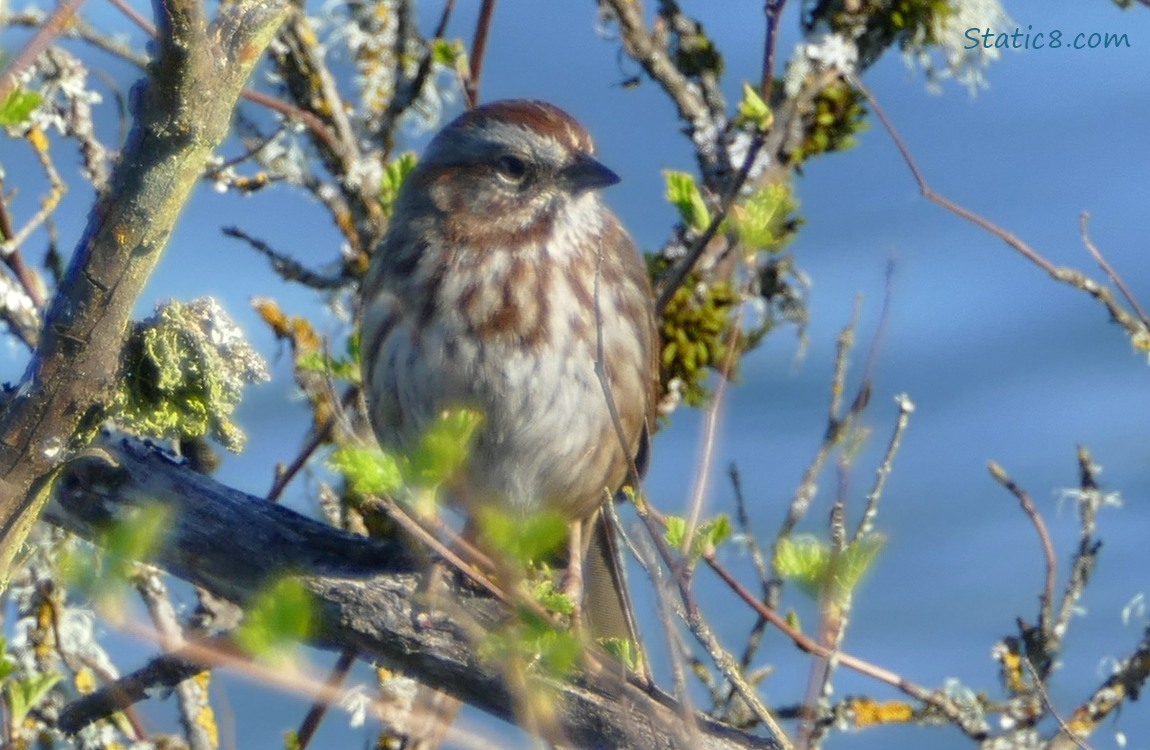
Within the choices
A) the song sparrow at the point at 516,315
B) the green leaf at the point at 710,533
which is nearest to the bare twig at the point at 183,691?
the song sparrow at the point at 516,315

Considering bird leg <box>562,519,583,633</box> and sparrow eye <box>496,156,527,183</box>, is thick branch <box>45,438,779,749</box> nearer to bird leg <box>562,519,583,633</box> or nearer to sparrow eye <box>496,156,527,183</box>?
bird leg <box>562,519,583,633</box>

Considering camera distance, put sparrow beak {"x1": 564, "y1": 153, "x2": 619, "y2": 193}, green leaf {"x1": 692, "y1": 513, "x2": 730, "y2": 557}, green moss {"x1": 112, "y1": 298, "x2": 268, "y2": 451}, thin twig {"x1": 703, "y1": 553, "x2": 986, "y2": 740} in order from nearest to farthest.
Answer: green leaf {"x1": 692, "y1": 513, "x2": 730, "y2": 557} → thin twig {"x1": 703, "y1": 553, "x2": 986, "y2": 740} → green moss {"x1": 112, "y1": 298, "x2": 268, "y2": 451} → sparrow beak {"x1": 564, "y1": 153, "x2": 619, "y2": 193}

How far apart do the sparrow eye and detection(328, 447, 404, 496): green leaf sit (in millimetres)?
2147

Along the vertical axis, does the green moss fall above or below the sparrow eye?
below

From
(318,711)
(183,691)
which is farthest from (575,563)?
(183,691)

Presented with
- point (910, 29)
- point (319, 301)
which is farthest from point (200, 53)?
point (910, 29)

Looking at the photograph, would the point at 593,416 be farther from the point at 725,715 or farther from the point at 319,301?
the point at 319,301

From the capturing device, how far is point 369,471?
6.42 feet

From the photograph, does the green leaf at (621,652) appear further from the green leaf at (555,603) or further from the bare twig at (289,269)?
the bare twig at (289,269)

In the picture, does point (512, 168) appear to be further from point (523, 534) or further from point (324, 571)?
point (523, 534)

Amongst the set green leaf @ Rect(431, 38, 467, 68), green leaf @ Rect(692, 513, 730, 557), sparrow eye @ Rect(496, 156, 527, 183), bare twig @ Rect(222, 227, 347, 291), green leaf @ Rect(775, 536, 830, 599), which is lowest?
green leaf @ Rect(775, 536, 830, 599)

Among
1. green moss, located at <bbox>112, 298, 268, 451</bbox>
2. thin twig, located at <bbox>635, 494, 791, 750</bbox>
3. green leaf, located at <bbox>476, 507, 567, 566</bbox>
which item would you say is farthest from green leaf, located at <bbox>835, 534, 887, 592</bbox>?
green moss, located at <bbox>112, 298, 268, 451</bbox>

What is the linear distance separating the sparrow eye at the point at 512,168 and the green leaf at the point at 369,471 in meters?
2.15

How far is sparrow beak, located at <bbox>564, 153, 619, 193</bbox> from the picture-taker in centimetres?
396
